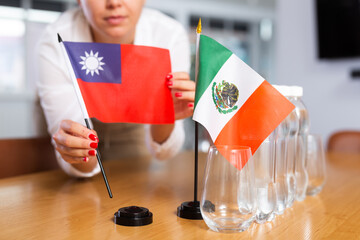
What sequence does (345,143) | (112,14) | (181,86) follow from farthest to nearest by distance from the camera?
1. (345,143)
2. (112,14)
3. (181,86)

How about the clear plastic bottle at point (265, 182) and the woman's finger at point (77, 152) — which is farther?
the woman's finger at point (77, 152)

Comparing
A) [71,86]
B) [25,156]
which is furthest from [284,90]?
[25,156]

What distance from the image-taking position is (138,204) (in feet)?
2.92

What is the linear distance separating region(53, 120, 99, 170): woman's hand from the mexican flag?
0.26 m

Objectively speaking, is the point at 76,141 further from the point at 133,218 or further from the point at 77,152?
the point at 133,218

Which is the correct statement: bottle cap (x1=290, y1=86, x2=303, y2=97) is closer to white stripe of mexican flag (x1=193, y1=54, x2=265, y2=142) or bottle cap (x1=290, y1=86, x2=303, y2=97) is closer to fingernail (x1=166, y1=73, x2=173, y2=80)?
white stripe of mexican flag (x1=193, y1=54, x2=265, y2=142)

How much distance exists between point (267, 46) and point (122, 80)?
6.22 metres

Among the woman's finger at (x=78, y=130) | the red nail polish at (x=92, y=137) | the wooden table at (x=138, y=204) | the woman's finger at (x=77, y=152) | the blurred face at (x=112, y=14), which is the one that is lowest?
the wooden table at (x=138, y=204)

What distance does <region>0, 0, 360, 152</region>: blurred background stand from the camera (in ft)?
10.3

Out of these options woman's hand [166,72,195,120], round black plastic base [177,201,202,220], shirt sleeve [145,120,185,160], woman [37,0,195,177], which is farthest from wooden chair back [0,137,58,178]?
round black plastic base [177,201,202,220]

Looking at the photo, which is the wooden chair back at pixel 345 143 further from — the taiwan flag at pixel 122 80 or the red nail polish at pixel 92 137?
the red nail polish at pixel 92 137

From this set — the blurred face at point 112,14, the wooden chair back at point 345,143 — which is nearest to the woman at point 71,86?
the blurred face at point 112,14

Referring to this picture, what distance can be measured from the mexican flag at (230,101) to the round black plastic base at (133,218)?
0.64ft

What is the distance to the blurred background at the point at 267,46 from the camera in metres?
3.14
